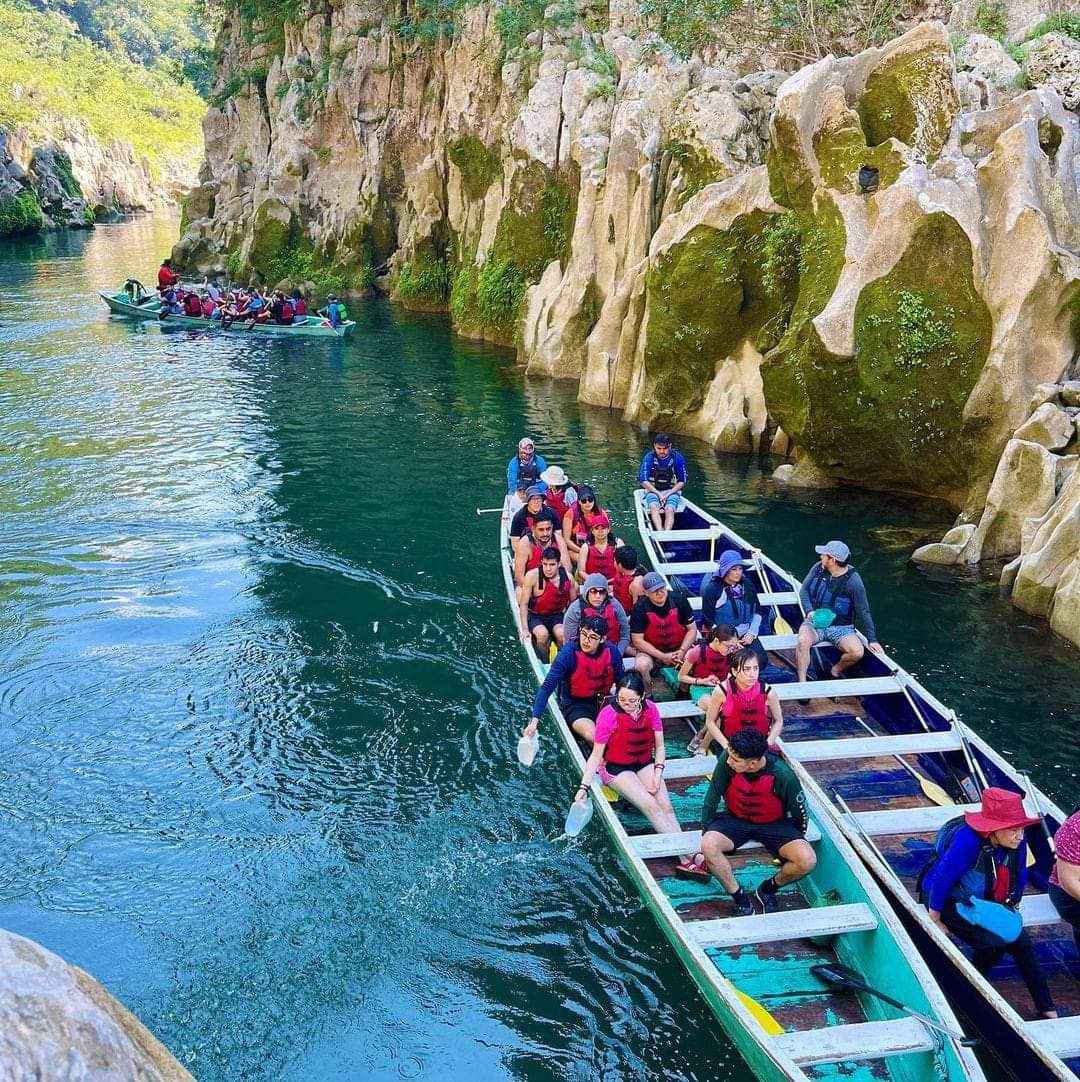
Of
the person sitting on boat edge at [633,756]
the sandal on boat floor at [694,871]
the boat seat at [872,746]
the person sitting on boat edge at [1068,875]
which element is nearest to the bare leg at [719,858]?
the sandal on boat floor at [694,871]

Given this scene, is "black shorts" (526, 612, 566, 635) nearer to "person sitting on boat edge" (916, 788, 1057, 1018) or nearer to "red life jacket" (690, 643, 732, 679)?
"red life jacket" (690, 643, 732, 679)

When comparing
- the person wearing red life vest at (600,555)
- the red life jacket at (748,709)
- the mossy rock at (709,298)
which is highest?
the mossy rock at (709,298)

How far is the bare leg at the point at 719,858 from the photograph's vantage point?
Answer: 26.7 ft

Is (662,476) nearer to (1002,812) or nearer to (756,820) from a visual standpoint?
(756,820)

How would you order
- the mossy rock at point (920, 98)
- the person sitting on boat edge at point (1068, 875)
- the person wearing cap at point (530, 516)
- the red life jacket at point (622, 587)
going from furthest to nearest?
the mossy rock at point (920, 98)
the person wearing cap at point (530, 516)
the red life jacket at point (622, 587)
the person sitting on boat edge at point (1068, 875)

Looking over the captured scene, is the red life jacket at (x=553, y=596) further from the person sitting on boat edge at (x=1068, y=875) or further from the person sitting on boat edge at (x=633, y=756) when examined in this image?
the person sitting on boat edge at (x=1068, y=875)

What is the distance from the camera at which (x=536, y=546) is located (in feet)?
43.6

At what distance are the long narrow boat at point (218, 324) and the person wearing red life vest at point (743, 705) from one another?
2864 cm

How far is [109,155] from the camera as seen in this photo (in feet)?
343

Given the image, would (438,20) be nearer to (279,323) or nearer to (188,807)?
(279,323)

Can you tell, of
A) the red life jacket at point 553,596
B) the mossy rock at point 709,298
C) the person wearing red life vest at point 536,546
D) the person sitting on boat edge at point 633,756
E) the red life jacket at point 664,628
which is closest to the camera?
the person sitting on boat edge at point 633,756

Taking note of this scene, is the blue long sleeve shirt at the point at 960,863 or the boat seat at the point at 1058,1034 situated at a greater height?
the blue long sleeve shirt at the point at 960,863

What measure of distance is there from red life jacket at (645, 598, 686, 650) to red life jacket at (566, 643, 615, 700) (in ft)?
4.77

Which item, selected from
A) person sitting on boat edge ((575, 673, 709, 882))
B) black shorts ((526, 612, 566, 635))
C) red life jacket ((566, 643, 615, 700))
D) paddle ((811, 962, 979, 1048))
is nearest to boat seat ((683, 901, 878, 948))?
paddle ((811, 962, 979, 1048))
